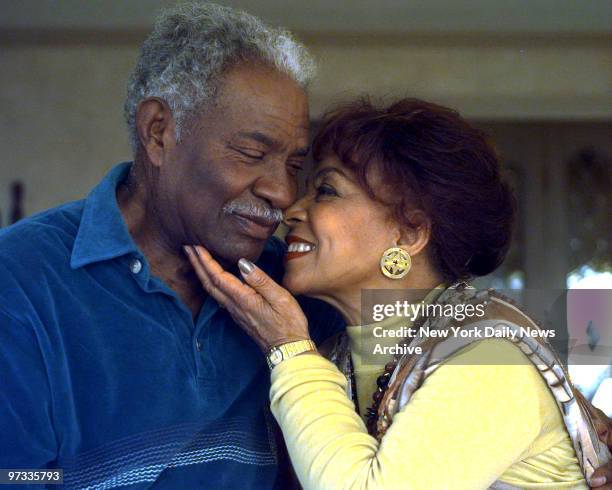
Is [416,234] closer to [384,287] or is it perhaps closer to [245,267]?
[384,287]

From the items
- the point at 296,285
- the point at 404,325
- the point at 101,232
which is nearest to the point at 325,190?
the point at 296,285

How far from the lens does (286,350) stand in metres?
1.56

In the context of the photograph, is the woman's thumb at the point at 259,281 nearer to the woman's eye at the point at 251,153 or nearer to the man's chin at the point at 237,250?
the man's chin at the point at 237,250

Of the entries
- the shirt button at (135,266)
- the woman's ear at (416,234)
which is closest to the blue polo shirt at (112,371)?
the shirt button at (135,266)

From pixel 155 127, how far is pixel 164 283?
328 mm

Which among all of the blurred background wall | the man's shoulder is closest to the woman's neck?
the man's shoulder

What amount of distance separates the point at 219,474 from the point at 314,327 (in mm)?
452

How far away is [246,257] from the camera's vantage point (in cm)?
174

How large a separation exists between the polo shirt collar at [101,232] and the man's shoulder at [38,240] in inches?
1.0

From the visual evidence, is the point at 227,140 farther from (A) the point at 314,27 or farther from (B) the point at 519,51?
(B) the point at 519,51

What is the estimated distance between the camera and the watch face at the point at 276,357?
61.1 inches

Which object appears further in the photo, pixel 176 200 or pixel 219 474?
pixel 176 200

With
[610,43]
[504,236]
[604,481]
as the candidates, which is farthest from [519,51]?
[604,481]

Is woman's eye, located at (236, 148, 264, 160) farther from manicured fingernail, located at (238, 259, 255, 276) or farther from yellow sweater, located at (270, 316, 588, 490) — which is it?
yellow sweater, located at (270, 316, 588, 490)
